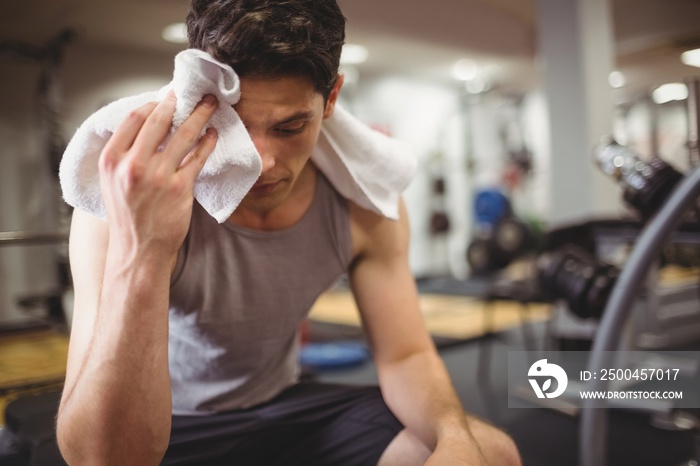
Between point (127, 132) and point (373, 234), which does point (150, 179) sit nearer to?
point (127, 132)

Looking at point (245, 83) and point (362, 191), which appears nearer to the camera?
point (245, 83)

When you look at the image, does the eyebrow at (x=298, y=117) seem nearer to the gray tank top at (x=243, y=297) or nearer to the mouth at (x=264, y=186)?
the mouth at (x=264, y=186)

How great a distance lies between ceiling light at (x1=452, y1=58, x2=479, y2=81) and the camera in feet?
20.8

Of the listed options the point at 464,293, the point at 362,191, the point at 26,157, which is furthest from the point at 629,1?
the point at 26,157

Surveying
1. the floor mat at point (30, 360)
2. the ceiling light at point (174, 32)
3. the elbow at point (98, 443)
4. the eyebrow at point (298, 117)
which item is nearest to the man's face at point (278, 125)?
the eyebrow at point (298, 117)

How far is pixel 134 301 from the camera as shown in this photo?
30.3 inches

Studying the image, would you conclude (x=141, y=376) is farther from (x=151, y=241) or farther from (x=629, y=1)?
(x=629, y=1)

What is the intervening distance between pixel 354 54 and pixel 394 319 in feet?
16.3

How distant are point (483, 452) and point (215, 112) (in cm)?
71

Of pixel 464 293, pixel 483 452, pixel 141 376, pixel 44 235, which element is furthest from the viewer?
pixel 464 293

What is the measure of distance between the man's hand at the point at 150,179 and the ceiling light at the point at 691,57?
201 inches

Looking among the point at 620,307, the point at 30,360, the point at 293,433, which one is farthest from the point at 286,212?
the point at 30,360

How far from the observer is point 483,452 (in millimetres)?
973

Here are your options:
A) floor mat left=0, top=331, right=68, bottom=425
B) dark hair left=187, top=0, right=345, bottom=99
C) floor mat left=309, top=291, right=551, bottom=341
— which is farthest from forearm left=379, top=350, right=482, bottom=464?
floor mat left=309, top=291, right=551, bottom=341
